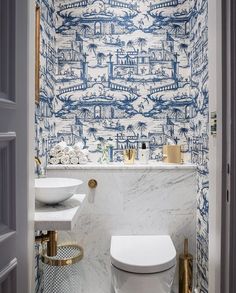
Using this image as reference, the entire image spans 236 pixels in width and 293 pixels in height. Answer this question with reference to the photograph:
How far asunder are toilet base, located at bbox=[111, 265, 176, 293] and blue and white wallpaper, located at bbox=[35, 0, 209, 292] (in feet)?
3.54

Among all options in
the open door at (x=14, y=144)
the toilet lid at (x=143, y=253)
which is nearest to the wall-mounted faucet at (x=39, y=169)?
the toilet lid at (x=143, y=253)

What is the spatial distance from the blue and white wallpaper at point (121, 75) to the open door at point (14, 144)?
1.63 m

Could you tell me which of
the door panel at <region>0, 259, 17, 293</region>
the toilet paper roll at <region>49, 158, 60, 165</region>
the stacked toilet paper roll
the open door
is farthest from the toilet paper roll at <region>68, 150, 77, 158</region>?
the door panel at <region>0, 259, 17, 293</region>

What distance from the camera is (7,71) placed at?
745 millimetres

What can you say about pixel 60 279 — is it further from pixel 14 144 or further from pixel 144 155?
pixel 14 144

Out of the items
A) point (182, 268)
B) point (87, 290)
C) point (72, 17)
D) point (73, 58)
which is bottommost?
point (87, 290)

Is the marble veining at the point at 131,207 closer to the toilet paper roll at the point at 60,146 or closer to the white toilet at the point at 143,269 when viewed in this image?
the toilet paper roll at the point at 60,146

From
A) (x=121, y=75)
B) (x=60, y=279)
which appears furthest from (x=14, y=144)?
(x=121, y=75)

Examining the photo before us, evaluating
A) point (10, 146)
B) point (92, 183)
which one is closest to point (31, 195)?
point (10, 146)

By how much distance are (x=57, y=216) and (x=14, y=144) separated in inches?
23.3

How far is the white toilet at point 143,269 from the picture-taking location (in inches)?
63.8

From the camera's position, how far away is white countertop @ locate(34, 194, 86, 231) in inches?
47.0
